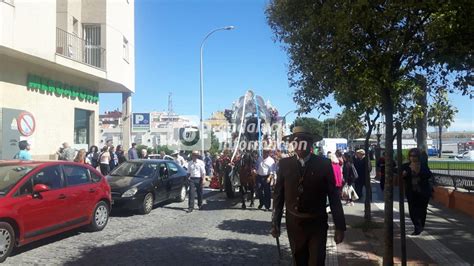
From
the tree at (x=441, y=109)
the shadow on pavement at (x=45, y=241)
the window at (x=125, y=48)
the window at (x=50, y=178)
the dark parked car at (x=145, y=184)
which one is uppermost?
the window at (x=125, y=48)

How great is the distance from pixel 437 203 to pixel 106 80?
1492 cm

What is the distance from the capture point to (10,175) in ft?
26.1

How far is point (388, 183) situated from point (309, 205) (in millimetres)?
1864

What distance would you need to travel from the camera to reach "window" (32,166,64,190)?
319 inches

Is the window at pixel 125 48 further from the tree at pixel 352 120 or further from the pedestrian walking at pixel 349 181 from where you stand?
the tree at pixel 352 120

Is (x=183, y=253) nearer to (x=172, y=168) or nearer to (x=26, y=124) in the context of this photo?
(x=172, y=168)

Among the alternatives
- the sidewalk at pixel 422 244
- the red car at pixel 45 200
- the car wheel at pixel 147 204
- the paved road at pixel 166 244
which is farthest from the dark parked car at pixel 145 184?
the sidewalk at pixel 422 244

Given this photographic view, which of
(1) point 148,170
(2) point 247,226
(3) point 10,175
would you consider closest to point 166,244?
(2) point 247,226

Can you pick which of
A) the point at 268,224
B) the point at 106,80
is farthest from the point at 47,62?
the point at 268,224

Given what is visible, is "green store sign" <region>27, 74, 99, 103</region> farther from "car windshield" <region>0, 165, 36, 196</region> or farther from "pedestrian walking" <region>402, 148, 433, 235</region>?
"pedestrian walking" <region>402, 148, 433, 235</region>

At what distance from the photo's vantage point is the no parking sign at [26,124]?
598 inches

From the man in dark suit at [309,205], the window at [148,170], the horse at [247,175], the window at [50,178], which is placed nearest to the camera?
the man in dark suit at [309,205]

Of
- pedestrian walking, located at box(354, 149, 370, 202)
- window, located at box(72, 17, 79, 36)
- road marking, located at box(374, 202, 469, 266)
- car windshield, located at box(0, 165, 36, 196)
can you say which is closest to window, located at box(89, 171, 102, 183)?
car windshield, located at box(0, 165, 36, 196)

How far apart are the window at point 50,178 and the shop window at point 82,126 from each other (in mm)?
12515
